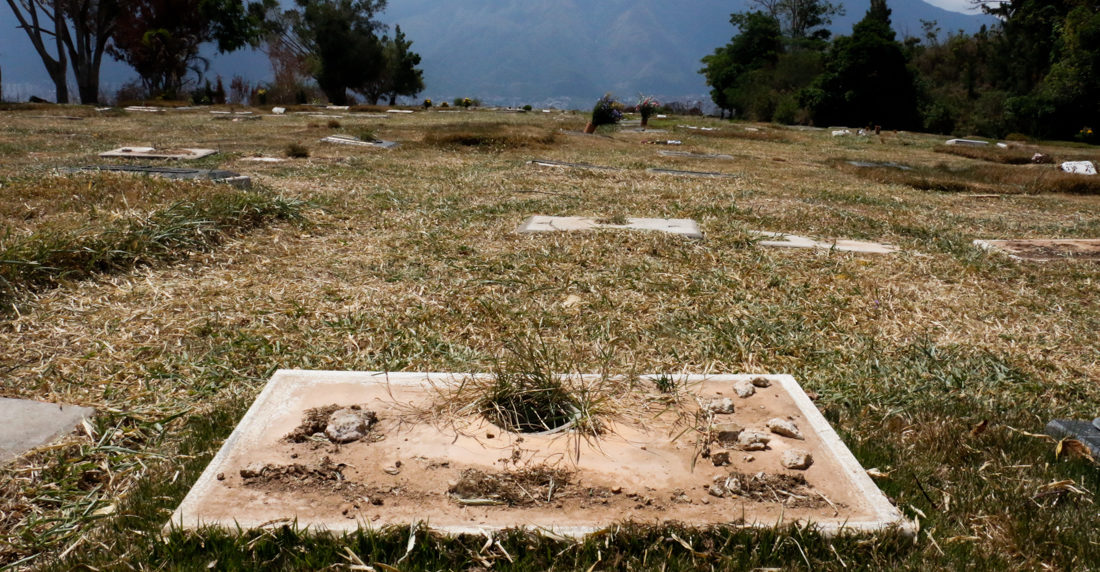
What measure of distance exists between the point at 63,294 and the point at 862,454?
3165 millimetres

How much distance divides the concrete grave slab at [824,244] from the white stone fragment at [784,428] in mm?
2763

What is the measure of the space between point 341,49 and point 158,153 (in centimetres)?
3045

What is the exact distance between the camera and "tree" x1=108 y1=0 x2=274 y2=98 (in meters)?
31.4

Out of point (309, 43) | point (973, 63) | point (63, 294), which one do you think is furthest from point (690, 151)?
point (309, 43)

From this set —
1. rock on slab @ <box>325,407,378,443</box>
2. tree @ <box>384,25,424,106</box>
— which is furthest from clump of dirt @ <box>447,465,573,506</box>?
tree @ <box>384,25,424,106</box>

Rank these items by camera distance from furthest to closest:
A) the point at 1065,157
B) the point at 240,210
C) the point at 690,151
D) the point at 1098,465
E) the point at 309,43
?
1. the point at 309,43
2. the point at 1065,157
3. the point at 690,151
4. the point at 240,210
5. the point at 1098,465

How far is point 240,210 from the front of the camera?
167 inches

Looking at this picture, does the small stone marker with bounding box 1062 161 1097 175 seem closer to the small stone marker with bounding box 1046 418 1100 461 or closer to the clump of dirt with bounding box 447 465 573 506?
the small stone marker with bounding box 1046 418 1100 461

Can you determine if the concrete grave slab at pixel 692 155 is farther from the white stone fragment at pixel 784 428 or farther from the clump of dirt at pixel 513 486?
the clump of dirt at pixel 513 486

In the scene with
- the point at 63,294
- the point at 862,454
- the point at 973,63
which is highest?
the point at 973,63

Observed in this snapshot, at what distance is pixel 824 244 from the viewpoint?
4.65 meters

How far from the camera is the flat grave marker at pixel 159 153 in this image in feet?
24.5

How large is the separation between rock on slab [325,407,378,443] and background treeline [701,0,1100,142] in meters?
25.7

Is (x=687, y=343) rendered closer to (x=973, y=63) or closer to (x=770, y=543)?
(x=770, y=543)
